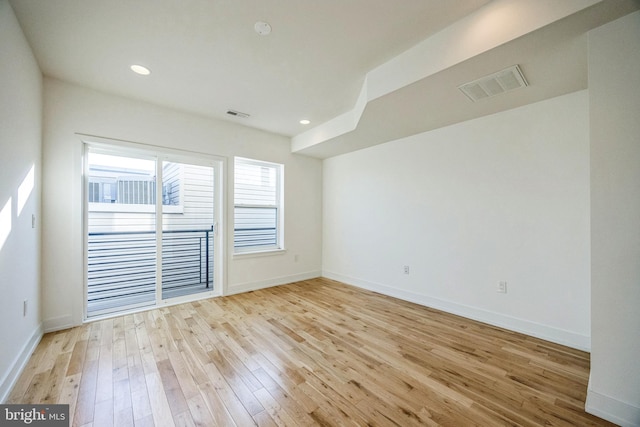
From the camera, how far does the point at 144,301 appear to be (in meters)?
3.37

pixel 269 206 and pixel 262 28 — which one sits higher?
pixel 262 28

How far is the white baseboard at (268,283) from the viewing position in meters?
3.98

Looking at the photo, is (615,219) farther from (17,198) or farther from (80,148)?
(80,148)

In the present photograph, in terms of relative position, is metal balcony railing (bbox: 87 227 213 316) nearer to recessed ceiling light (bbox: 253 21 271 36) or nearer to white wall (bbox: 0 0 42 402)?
white wall (bbox: 0 0 42 402)

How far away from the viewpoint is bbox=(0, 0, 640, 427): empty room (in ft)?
5.11

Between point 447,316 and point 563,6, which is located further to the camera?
point 447,316

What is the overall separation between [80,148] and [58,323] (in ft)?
6.37

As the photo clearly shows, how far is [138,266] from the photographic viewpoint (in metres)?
3.30

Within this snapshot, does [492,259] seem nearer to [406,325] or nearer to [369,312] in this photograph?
[406,325]

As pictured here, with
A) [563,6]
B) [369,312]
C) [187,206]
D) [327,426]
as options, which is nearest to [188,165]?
[187,206]

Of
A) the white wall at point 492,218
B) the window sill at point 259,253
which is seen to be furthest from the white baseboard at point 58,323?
the white wall at point 492,218

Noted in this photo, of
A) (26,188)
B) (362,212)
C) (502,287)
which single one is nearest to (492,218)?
(502,287)

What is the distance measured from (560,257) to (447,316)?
1.33 meters

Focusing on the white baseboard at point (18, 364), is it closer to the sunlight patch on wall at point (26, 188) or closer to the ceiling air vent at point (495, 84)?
the sunlight patch on wall at point (26, 188)
